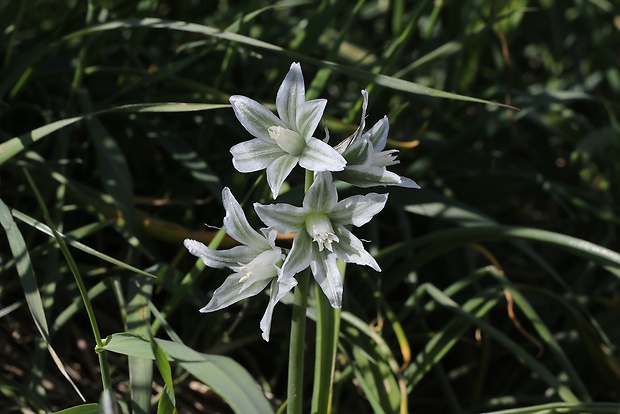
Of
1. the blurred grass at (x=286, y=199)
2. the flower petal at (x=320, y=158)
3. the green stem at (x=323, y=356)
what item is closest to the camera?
the flower petal at (x=320, y=158)

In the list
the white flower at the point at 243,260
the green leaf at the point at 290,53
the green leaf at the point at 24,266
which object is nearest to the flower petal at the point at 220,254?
the white flower at the point at 243,260

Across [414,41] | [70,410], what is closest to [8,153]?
[70,410]

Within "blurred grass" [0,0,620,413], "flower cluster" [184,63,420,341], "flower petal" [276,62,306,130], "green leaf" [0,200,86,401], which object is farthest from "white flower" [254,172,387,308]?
"green leaf" [0,200,86,401]

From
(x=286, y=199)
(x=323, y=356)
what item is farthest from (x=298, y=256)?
(x=286, y=199)

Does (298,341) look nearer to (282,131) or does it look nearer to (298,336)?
(298,336)

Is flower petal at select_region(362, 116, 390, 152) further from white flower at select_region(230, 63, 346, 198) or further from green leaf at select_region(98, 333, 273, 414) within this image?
green leaf at select_region(98, 333, 273, 414)

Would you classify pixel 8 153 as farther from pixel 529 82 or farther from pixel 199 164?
pixel 529 82

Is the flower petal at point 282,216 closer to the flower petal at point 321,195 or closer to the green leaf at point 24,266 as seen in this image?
the flower petal at point 321,195

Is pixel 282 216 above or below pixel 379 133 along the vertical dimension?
below
